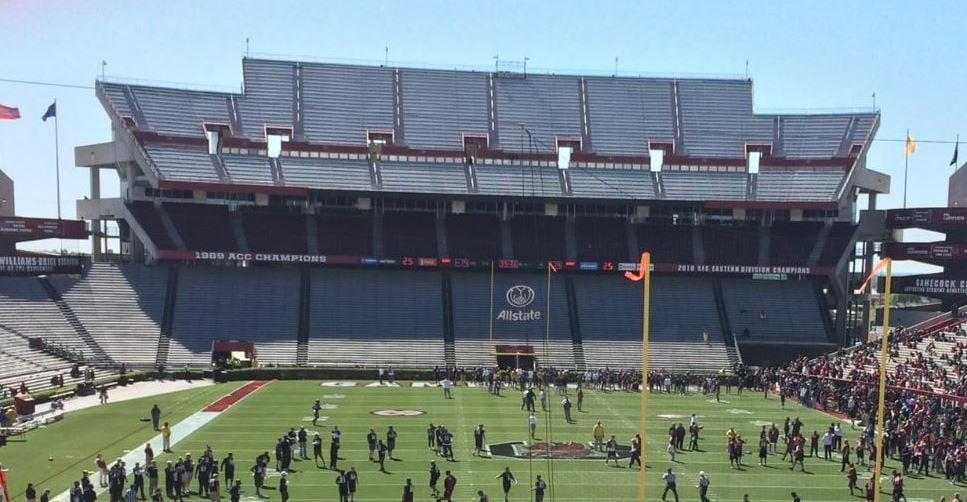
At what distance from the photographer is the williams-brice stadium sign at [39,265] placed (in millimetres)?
44969

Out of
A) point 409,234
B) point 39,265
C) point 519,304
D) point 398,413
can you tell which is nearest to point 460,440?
point 398,413

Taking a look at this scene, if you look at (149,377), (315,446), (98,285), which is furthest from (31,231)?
(315,446)

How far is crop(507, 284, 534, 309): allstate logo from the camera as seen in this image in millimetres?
48500

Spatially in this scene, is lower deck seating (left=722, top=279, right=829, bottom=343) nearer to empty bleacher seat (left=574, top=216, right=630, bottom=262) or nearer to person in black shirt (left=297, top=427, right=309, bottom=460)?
empty bleacher seat (left=574, top=216, right=630, bottom=262)

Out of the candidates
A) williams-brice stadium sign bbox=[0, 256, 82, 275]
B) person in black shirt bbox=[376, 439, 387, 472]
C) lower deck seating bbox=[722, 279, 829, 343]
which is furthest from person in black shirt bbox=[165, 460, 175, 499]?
lower deck seating bbox=[722, 279, 829, 343]

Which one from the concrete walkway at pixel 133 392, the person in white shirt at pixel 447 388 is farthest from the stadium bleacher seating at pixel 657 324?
the concrete walkway at pixel 133 392

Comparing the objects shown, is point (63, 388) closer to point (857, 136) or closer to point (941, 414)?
point (941, 414)

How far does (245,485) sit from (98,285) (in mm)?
30863

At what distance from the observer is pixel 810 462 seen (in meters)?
24.4

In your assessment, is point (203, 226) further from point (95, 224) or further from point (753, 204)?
point (753, 204)

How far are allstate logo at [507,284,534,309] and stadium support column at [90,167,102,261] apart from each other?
1063 inches

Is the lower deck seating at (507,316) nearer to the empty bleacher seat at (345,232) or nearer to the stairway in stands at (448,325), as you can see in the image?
the stairway in stands at (448,325)

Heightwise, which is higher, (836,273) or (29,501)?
(836,273)

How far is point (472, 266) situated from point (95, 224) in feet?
80.6
